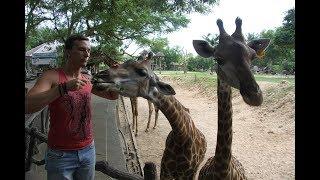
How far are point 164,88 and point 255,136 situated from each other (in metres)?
9.55

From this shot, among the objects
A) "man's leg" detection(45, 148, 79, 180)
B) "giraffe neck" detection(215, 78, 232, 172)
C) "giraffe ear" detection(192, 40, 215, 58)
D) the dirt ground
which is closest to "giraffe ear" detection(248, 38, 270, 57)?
"giraffe ear" detection(192, 40, 215, 58)

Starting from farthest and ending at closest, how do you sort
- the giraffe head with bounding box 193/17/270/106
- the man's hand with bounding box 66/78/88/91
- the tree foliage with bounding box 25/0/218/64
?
the tree foliage with bounding box 25/0/218/64, the giraffe head with bounding box 193/17/270/106, the man's hand with bounding box 66/78/88/91

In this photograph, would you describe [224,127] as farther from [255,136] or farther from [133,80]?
[255,136]

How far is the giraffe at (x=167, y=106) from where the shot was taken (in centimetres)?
346

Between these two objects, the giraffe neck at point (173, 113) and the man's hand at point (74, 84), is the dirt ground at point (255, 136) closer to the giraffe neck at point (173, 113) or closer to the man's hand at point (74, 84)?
the giraffe neck at point (173, 113)

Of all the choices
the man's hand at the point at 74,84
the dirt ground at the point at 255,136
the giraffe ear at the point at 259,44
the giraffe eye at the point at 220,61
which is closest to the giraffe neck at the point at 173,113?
the giraffe eye at the point at 220,61

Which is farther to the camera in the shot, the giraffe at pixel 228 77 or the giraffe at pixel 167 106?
the giraffe at pixel 167 106

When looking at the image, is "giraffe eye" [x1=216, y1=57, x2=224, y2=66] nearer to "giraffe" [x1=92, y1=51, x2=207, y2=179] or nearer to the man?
"giraffe" [x1=92, y1=51, x2=207, y2=179]

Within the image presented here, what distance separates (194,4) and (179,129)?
3530mm

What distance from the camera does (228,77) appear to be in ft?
9.60

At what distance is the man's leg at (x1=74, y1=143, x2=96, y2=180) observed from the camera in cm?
286

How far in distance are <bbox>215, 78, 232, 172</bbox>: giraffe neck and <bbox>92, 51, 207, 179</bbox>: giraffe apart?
0.53m
